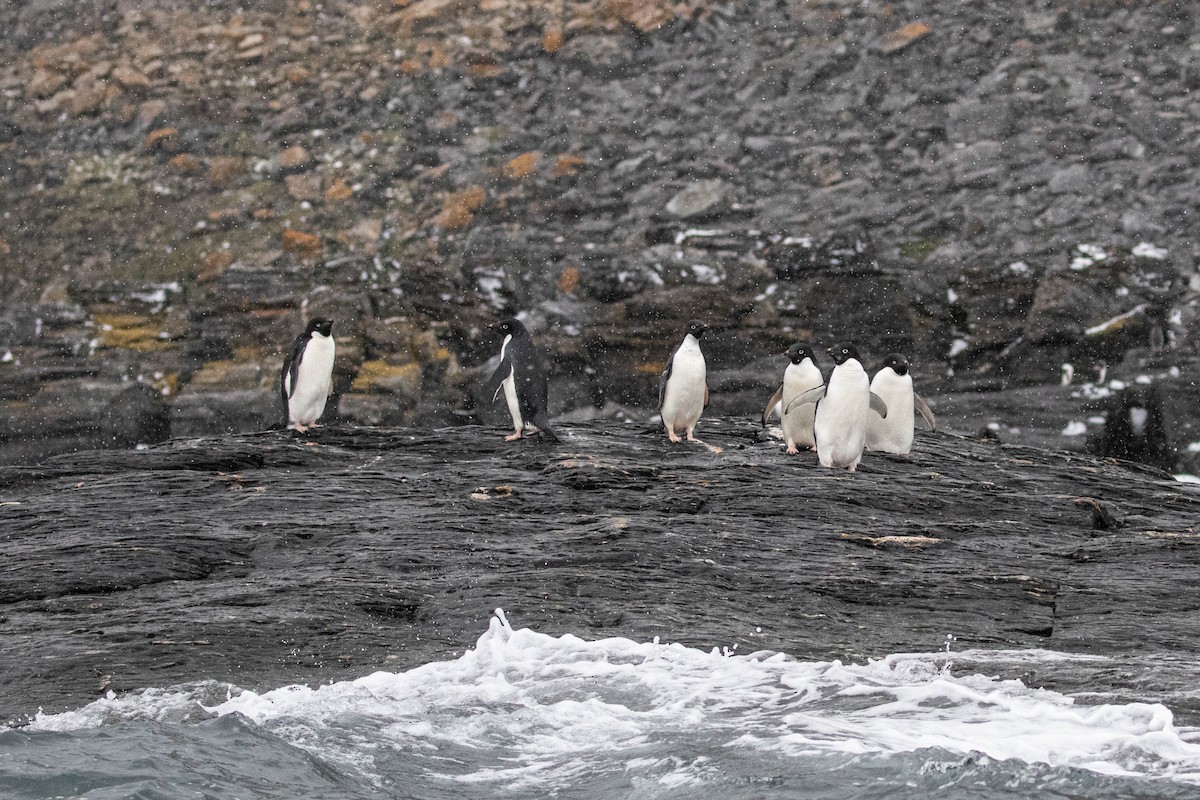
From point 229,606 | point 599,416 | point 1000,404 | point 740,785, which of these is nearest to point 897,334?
point 1000,404

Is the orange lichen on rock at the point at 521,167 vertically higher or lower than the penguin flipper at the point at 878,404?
higher

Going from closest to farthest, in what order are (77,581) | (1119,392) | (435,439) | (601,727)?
(601,727) < (77,581) < (435,439) < (1119,392)

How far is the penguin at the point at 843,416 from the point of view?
948cm

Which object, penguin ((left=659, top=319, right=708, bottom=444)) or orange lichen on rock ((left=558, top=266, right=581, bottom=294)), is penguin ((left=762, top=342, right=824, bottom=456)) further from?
orange lichen on rock ((left=558, top=266, right=581, bottom=294))

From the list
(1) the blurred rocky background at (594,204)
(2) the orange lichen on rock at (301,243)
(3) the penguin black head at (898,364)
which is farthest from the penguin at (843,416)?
(2) the orange lichen on rock at (301,243)

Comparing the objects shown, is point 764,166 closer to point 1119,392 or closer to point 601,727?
point 1119,392

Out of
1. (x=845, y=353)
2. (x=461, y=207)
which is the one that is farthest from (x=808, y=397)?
(x=461, y=207)

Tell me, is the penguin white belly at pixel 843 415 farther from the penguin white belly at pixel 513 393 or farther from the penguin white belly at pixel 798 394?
the penguin white belly at pixel 513 393

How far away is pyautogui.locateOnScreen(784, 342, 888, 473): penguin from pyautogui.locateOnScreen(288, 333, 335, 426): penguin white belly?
382 cm

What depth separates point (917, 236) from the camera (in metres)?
16.6

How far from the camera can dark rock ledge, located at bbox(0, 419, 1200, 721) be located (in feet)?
20.4

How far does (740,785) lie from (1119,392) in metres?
10.6

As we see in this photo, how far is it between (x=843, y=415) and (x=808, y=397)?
1.36 feet

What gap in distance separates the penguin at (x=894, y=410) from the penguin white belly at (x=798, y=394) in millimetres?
396
